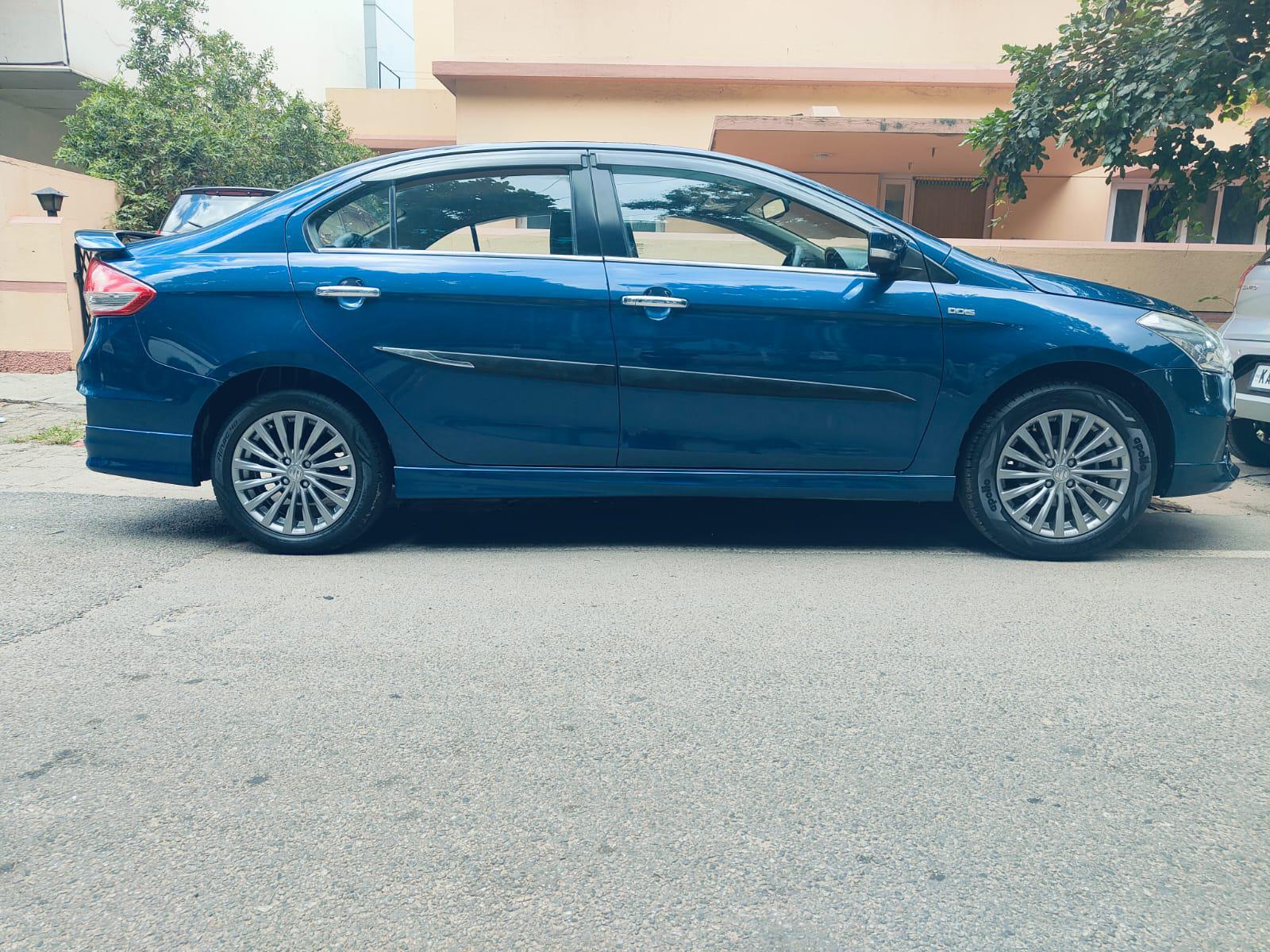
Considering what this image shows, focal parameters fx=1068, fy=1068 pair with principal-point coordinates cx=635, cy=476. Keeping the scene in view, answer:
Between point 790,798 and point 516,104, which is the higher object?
point 516,104

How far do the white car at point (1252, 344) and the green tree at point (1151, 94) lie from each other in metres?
0.99

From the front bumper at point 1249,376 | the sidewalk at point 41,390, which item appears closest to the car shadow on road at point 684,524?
the front bumper at point 1249,376

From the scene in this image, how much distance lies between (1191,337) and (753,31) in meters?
12.0

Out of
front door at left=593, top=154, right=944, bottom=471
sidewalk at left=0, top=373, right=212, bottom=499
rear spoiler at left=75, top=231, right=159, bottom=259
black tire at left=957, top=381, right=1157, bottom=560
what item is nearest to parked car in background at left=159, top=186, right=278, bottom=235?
sidewalk at left=0, top=373, right=212, bottom=499

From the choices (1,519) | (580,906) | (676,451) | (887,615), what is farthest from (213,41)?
(580,906)

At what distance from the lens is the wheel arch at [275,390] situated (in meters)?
4.82

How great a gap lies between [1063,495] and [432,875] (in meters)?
3.60

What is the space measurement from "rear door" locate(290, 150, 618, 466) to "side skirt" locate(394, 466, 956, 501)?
0.07 meters

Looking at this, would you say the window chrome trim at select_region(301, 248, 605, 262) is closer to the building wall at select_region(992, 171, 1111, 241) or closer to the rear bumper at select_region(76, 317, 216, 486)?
the rear bumper at select_region(76, 317, 216, 486)

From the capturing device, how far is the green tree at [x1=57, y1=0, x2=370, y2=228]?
14047 mm

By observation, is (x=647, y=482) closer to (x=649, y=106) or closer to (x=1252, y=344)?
(x=1252, y=344)

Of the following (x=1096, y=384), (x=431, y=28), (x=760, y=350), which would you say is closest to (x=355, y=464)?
(x=760, y=350)

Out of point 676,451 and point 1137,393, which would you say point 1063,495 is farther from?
point 676,451

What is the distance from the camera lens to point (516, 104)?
15.5m
